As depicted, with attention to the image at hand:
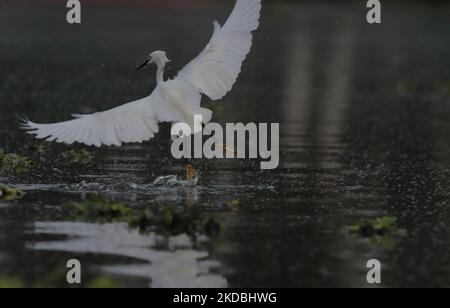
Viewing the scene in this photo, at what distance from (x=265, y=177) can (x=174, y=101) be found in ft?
4.55

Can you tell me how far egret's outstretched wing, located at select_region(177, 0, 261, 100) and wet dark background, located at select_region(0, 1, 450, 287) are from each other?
99cm

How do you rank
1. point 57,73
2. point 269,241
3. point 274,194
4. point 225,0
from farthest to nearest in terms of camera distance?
point 225,0 < point 57,73 < point 274,194 < point 269,241

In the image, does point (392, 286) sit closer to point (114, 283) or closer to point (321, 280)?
point (321, 280)

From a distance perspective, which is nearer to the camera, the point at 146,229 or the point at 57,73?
the point at 146,229

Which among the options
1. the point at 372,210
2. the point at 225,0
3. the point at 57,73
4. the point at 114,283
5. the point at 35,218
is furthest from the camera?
the point at 225,0

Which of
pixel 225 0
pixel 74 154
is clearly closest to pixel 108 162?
pixel 74 154

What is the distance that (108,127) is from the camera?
1159 cm

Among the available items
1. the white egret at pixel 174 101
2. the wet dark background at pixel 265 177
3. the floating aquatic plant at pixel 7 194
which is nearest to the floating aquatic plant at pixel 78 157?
the wet dark background at pixel 265 177

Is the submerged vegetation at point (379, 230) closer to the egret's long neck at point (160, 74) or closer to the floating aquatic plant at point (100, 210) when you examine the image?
the floating aquatic plant at point (100, 210)

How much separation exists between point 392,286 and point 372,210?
2632mm

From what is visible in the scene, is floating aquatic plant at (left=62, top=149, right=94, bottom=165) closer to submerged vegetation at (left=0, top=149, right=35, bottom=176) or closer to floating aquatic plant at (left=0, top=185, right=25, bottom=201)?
submerged vegetation at (left=0, top=149, right=35, bottom=176)

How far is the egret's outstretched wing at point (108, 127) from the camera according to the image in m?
11.3

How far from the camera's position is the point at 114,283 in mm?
8062

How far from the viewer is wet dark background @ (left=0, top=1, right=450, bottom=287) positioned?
8.75 metres
